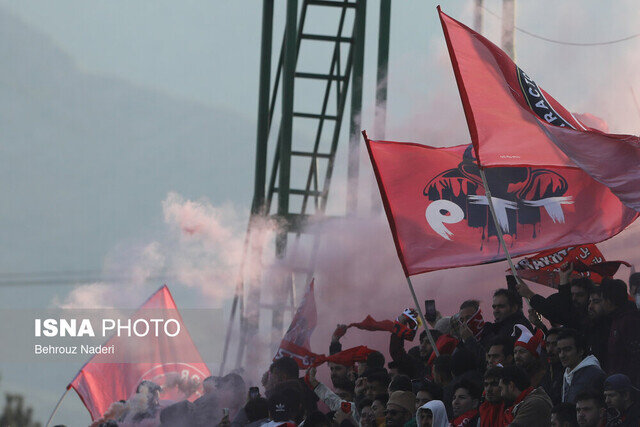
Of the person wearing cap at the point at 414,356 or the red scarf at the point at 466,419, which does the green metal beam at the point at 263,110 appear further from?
the red scarf at the point at 466,419

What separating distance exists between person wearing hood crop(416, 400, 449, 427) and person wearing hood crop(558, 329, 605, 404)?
66 cm

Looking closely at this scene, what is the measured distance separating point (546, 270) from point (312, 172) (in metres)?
7.62

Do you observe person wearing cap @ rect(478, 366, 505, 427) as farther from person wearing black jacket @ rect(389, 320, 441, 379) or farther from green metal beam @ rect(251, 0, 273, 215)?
green metal beam @ rect(251, 0, 273, 215)

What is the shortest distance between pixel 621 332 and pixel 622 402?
0.83 metres

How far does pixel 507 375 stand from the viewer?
19.8 ft

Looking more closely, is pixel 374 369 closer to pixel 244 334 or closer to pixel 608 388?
pixel 608 388

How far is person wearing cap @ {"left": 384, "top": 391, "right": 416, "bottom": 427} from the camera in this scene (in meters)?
6.79

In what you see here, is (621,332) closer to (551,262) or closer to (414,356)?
(551,262)

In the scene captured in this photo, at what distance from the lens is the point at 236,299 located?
16656mm

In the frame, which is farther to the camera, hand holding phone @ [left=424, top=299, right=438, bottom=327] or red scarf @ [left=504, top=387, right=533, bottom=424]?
hand holding phone @ [left=424, top=299, right=438, bottom=327]

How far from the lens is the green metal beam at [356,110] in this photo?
1362 cm

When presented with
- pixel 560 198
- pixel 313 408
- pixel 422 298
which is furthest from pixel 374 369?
pixel 422 298

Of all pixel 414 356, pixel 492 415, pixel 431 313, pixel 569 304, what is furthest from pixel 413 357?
pixel 492 415

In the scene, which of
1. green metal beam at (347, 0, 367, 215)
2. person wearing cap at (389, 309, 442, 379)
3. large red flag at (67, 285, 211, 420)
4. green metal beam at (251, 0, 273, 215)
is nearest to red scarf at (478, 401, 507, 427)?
person wearing cap at (389, 309, 442, 379)
